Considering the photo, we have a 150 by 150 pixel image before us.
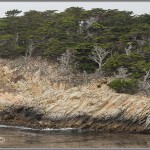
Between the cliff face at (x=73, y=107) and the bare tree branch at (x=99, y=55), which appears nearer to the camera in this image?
the cliff face at (x=73, y=107)

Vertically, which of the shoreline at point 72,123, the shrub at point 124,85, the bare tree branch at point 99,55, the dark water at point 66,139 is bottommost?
the shoreline at point 72,123

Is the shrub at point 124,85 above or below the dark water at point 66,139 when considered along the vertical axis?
above

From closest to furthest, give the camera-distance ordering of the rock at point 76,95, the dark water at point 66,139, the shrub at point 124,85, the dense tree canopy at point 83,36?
the dark water at point 66,139 → the shrub at point 124,85 → the rock at point 76,95 → the dense tree canopy at point 83,36

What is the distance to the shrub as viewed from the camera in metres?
39.2

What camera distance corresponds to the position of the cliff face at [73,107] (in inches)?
1443

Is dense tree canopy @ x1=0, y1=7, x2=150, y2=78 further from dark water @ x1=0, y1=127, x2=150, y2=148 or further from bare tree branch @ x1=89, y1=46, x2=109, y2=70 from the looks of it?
dark water @ x1=0, y1=127, x2=150, y2=148

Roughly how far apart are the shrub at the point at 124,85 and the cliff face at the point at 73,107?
732mm

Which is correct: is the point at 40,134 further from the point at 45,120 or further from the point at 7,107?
the point at 7,107

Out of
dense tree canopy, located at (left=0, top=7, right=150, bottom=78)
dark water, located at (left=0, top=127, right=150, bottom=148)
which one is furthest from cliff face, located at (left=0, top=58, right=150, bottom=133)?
dense tree canopy, located at (left=0, top=7, right=150, bottom=78)

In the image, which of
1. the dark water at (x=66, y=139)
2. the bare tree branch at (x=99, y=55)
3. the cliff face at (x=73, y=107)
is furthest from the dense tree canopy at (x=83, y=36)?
the dark water at (x=66, y=139)

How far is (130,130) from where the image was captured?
36.2 metres

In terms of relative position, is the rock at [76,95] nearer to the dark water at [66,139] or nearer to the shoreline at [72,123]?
the shoreline at [72,123]

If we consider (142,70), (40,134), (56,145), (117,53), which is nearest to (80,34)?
(117,53)

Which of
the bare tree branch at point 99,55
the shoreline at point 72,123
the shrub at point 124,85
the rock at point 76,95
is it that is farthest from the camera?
the bare tree branch at point 99,55
